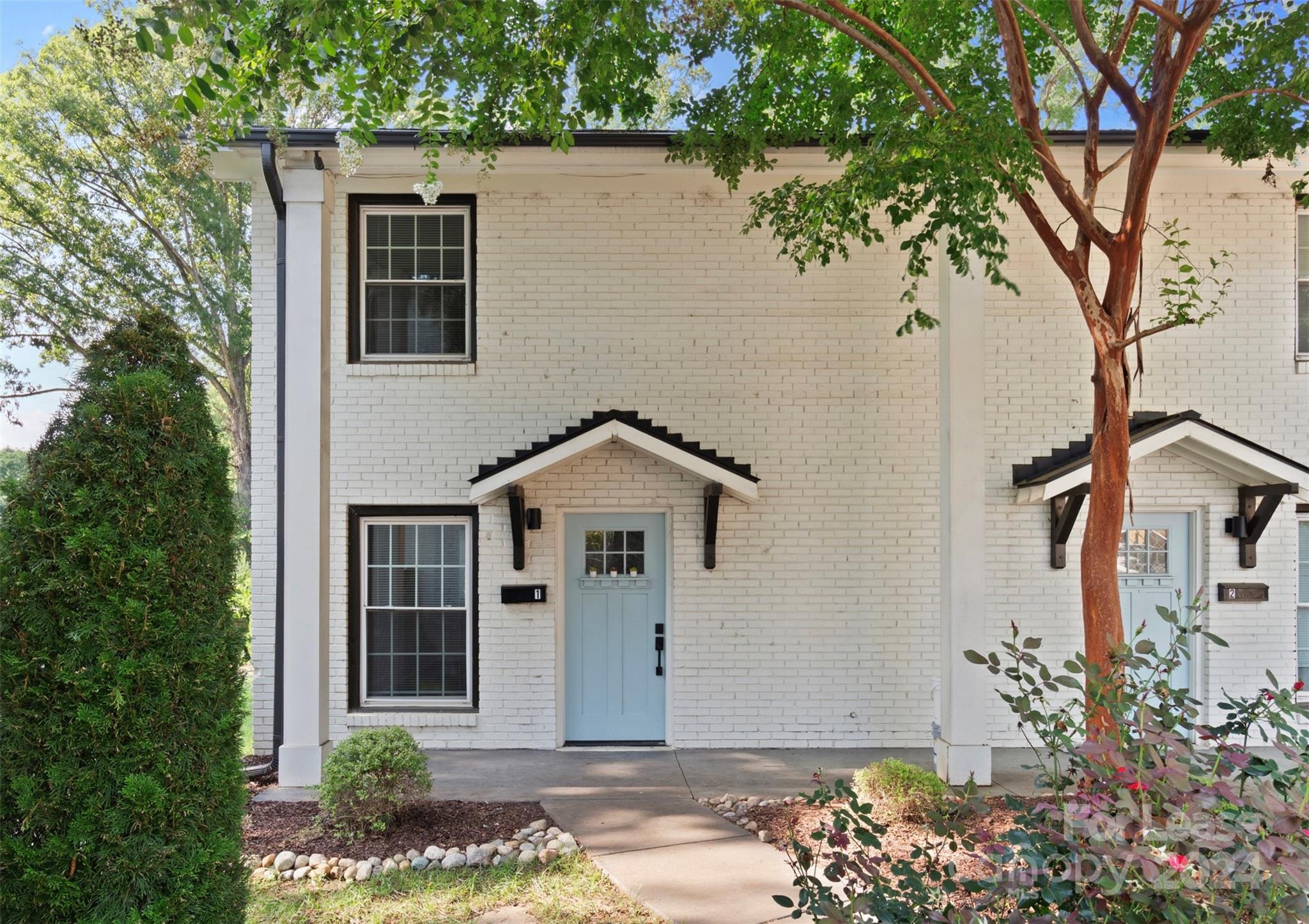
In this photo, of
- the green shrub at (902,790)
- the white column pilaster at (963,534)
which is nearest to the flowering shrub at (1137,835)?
the green shrub at (902,790)

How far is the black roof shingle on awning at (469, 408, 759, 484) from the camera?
7.45 m

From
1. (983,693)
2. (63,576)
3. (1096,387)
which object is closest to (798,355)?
(1096,387)

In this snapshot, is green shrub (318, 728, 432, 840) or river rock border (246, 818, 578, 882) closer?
river rock border (246, 818, 578, 882)

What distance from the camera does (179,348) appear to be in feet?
12.4

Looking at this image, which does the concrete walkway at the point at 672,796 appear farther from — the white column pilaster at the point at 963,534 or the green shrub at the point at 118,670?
the green shrub at the point at 118,670

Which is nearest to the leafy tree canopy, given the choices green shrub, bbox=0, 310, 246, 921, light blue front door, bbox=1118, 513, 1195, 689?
green shrub, bbox=0, 310, 246, 921

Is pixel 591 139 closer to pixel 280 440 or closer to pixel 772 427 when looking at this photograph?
pixel 772 427

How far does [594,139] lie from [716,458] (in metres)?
3.06

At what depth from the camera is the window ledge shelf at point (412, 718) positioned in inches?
305

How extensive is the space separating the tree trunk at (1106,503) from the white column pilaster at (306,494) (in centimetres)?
581

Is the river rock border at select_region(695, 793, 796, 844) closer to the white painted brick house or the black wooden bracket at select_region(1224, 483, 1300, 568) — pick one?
the white painted brick house

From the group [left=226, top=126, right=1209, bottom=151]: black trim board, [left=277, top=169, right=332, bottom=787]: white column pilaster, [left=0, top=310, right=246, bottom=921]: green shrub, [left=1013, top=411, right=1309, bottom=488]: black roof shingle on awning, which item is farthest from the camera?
[left=1013, top=411, right=1309, bottom=488]: black roof shingle on awning

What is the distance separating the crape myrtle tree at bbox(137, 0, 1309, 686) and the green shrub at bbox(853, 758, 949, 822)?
1.48 m

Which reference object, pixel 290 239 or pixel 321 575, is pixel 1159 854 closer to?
pixel 321 575
